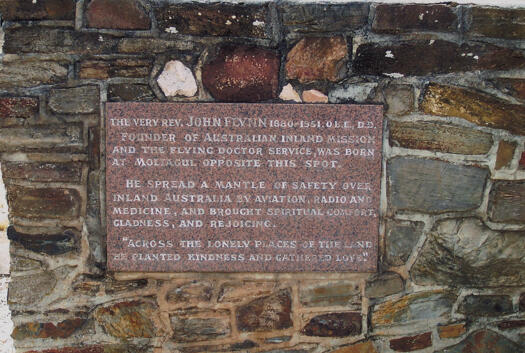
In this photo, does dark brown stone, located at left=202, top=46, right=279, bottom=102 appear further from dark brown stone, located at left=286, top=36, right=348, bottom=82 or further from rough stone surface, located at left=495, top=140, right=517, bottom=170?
rough stone surface, located at left=495, top=140, right=517, bottom=170

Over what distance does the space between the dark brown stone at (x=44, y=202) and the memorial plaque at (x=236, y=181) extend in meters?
0.18

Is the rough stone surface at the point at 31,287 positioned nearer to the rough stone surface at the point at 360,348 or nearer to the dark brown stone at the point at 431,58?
the rough stone surface at the point at 360,348

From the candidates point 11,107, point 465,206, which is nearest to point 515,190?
point 465,206

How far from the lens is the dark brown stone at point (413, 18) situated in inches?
81.8

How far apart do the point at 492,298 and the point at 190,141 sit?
1.73m

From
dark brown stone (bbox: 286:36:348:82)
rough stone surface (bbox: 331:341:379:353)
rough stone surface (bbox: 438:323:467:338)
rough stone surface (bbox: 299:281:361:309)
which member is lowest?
rough stone surface (bbox: 331:341:379:353)

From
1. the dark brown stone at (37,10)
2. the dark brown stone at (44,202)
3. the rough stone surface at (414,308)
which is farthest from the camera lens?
the rough stone surface at (414,308)

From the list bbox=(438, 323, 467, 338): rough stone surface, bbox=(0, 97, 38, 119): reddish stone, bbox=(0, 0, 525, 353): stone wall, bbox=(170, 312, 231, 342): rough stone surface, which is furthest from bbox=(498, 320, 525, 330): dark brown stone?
bbox=(0, 97, 38, 119): reddish stone

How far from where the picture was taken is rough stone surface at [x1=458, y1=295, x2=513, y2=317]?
2.29 m

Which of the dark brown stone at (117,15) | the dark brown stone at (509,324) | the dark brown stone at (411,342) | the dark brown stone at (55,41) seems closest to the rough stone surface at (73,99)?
the dark brown stone at (55,41)

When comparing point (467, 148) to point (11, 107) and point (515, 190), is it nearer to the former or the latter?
point (515, 190)

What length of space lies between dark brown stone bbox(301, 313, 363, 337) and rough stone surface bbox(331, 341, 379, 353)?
0.22ft

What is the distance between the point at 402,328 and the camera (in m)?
2.29

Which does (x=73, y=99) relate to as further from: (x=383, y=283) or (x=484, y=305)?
(x=484, y=305)
